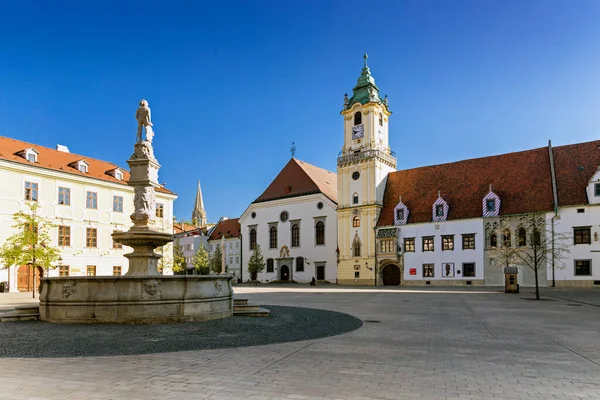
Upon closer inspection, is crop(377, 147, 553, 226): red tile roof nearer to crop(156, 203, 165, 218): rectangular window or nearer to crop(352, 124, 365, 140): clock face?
crop(352, 124, 365, 140): clock face

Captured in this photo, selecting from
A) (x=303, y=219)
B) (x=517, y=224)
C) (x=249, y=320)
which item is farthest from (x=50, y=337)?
(x=303, y=219)

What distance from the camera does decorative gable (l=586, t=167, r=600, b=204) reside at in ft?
131

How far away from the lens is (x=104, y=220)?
43.9 meters

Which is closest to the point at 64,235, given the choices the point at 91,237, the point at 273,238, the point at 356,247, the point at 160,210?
the point at 91,237

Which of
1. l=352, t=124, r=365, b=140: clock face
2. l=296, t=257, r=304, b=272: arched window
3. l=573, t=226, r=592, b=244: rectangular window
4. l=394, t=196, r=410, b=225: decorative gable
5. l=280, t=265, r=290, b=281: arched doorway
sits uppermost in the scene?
l=352, t=124, r=365, b=140: clock face

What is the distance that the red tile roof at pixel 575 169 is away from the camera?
41.2m

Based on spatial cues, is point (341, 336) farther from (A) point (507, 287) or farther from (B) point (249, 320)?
(A) point (507, 287)

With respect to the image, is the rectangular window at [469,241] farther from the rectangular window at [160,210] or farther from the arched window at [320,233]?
the rectangular window at [160,210]

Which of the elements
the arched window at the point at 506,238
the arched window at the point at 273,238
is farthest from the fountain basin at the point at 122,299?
the arched window at the point at 273,238

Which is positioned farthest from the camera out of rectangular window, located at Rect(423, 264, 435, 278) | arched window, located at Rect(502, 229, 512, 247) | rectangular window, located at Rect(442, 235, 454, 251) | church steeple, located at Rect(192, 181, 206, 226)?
church steeple, located at Rect(192, 181, 206, 226)

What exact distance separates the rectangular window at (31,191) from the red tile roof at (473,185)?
3282 centimetres

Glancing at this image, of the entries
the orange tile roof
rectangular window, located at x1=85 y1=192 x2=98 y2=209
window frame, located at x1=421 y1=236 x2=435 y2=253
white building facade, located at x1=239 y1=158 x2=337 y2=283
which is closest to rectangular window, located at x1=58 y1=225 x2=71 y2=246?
rectangular window, located at x1=85 y1=192 x2=98 y2=209

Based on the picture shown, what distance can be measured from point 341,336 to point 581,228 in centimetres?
3685

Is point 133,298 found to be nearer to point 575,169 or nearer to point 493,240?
point 493,240
